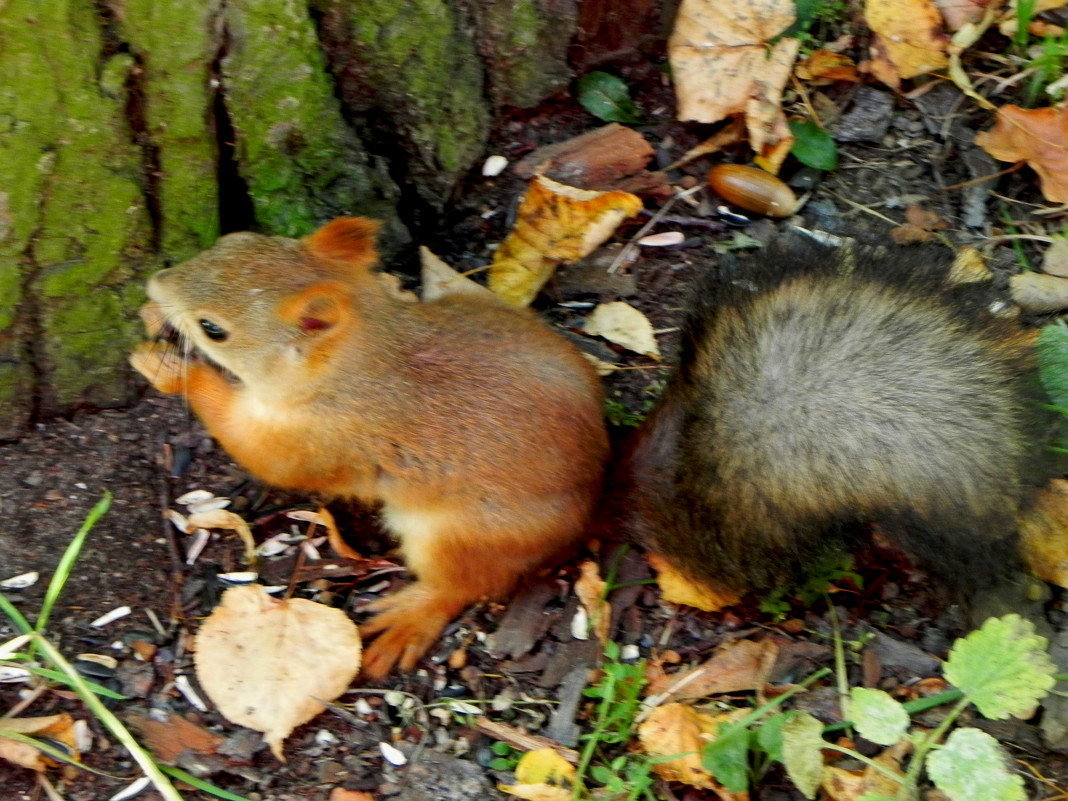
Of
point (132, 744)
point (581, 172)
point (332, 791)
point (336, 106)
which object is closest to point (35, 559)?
point (132, 744)

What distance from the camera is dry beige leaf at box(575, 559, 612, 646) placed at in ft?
5.82

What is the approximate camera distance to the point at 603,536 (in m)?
1.85

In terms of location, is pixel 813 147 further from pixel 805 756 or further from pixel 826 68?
pixel 805 756

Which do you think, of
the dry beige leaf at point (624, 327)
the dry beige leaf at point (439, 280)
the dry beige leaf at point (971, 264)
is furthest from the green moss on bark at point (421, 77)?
the dry beige leaf at point (971, 264)

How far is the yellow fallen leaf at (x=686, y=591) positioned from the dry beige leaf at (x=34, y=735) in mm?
912

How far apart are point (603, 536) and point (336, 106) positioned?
2.78ft

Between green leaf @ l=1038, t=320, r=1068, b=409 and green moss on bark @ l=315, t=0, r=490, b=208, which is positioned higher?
green moss on bark @ l=315, t=0, r=490, b=208

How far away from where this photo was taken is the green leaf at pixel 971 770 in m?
1.41

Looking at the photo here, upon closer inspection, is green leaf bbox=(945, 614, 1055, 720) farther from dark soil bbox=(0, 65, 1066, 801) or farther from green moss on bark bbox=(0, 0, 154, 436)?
green moss on bark bbox=(0, 0, 154, 436)

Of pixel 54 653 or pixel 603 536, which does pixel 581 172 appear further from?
pixel 54 653

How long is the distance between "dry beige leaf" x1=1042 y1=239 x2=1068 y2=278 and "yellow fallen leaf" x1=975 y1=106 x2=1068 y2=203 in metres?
0.09

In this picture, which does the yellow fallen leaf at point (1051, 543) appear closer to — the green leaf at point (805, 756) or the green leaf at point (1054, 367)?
the green leaf at point (1054, 367)

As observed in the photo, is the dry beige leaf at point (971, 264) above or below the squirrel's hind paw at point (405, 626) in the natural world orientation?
above

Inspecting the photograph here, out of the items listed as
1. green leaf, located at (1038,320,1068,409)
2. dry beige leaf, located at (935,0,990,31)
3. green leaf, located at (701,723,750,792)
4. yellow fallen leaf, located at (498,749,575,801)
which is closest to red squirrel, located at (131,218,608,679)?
yellow fallen leaf, located at (498,749,575,801)
